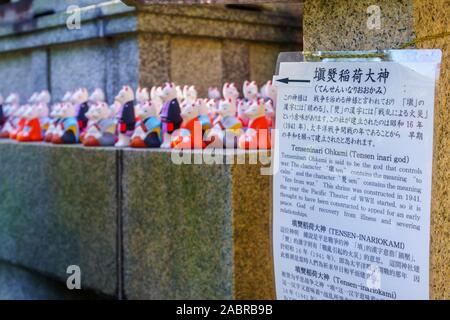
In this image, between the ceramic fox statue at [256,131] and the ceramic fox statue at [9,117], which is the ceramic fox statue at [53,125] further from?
the ceramic fox statue at [256,131]

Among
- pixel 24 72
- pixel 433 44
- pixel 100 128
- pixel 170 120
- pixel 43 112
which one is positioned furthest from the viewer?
pixel 24 72

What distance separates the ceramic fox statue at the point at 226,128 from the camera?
5098 mm

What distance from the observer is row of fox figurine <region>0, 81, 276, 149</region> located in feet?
17.0

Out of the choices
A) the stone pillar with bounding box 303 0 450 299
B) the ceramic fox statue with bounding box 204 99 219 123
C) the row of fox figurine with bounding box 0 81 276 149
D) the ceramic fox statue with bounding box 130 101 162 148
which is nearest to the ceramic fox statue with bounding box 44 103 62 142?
the row of fox figurine with bounding box 0 81 276 149

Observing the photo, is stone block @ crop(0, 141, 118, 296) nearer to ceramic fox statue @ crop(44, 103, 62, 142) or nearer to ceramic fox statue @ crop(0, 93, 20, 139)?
ceramic fox statue @ crop(44, 103, 62, 142)

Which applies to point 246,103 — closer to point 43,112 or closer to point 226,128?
point 226,128

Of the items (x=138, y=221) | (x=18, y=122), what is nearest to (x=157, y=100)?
(x=138, y=221)

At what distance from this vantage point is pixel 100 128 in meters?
6.04

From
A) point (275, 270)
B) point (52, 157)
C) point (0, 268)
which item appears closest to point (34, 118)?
point (52, 157)

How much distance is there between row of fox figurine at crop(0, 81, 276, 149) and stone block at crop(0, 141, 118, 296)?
0.25 m

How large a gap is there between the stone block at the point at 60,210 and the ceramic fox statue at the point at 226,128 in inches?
35.0

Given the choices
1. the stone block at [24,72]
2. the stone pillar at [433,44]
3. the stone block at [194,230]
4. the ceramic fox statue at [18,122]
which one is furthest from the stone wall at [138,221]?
the stone block at [24,72]

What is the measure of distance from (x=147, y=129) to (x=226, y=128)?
0.69 meters

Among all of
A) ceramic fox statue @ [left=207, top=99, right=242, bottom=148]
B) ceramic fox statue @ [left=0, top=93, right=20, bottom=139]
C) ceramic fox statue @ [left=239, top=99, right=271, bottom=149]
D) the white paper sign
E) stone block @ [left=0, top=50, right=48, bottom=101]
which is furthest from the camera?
stone block @ [left=0, top=50, right=48, bottom=101]
